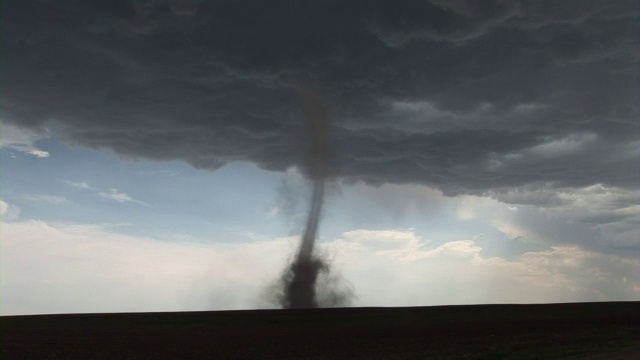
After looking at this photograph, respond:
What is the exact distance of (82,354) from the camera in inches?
1651

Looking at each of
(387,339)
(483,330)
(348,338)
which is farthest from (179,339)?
(483,330)

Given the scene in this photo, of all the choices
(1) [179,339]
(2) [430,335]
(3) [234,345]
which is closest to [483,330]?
(2) [430,335]

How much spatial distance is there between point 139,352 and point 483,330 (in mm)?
35966

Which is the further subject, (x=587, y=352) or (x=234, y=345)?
(x=234, y=345)

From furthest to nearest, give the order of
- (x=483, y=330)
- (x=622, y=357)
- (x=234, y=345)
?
(x=483, y=330)
(x=234, y=345)
(x=622, y=357)

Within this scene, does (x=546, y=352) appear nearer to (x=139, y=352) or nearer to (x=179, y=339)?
(x=139, y=352)

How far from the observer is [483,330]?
59.0 meters

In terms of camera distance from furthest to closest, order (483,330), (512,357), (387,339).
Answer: (483,330) → (387,339) → (512,357)

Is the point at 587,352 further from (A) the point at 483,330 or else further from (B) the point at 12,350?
(B) the point at 12,350

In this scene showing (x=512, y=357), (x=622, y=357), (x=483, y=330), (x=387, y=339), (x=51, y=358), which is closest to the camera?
(x=622, y=357)

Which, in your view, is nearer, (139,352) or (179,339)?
(139,352)

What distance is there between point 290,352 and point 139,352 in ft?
40.1

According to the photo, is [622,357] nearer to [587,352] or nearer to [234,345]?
[587,352]

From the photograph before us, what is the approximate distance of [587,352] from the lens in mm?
35594
